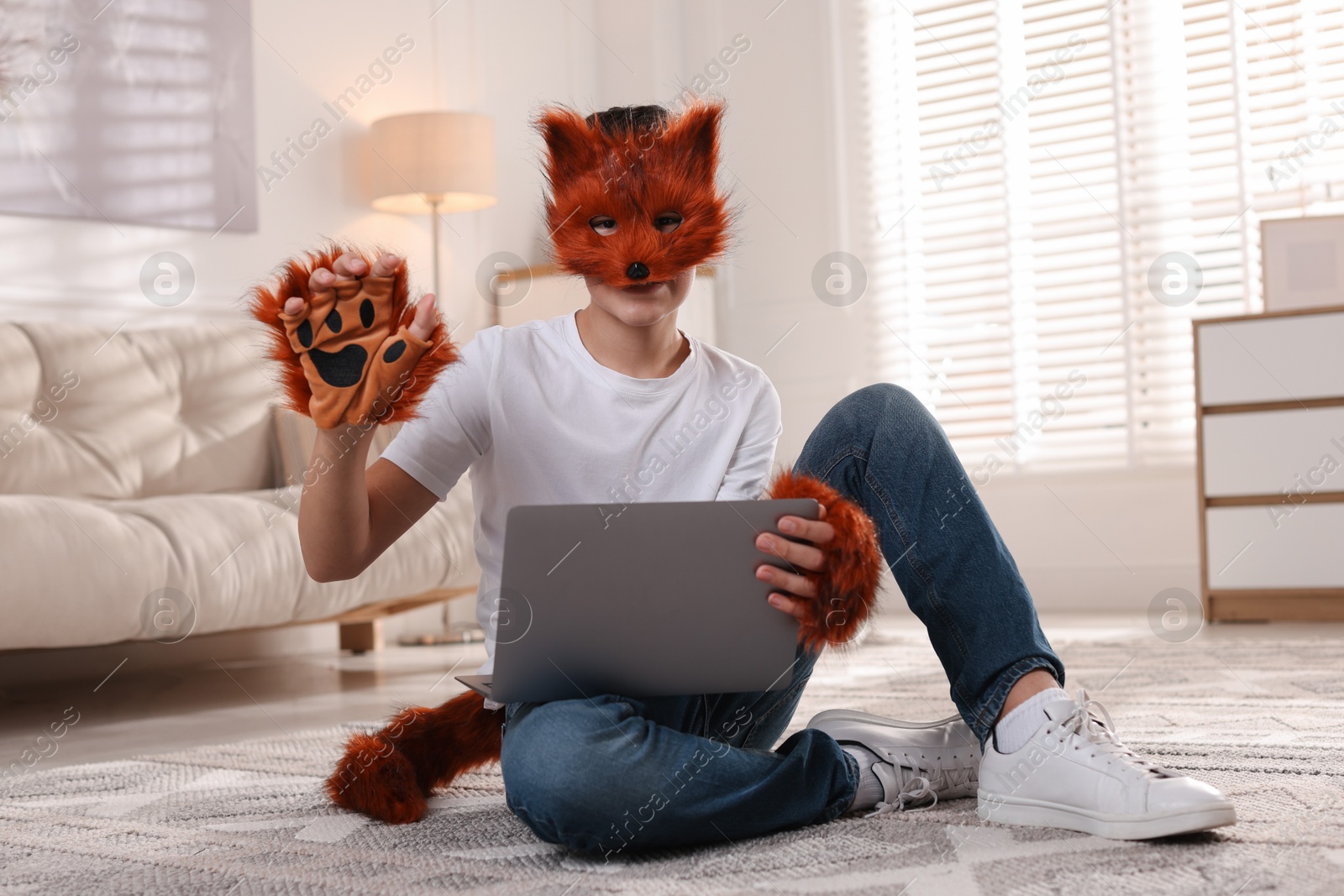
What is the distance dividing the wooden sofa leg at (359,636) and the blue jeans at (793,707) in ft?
7.07

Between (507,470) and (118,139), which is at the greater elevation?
(118,139)

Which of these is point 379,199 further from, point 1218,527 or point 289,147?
point 1218,527

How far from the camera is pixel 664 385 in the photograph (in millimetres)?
1177

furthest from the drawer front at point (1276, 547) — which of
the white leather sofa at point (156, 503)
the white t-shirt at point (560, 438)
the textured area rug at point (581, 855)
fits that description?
the white t-shirt at point (560, 438)

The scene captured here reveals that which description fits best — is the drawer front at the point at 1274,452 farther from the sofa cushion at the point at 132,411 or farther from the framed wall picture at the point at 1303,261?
the sofa cushion at the point at 132,411

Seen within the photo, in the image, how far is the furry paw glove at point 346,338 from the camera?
0.90m

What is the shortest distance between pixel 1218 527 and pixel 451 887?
2738 millimetres

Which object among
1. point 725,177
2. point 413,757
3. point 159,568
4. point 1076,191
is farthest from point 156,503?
point 1076,191

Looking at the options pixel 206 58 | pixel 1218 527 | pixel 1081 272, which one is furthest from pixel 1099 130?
pixel 206 58

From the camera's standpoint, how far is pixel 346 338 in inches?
35.7

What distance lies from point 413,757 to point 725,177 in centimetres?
308

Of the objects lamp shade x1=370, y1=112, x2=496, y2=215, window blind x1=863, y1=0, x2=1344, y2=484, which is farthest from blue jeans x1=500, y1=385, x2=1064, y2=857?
window blind x1=863, y1=0, x2=1344, y2=484

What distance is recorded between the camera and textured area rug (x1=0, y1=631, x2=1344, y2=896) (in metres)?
0.87

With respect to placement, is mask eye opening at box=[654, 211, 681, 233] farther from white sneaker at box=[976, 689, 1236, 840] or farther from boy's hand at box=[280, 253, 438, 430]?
white sneaker at box=[976, 689, 1236, 840]
